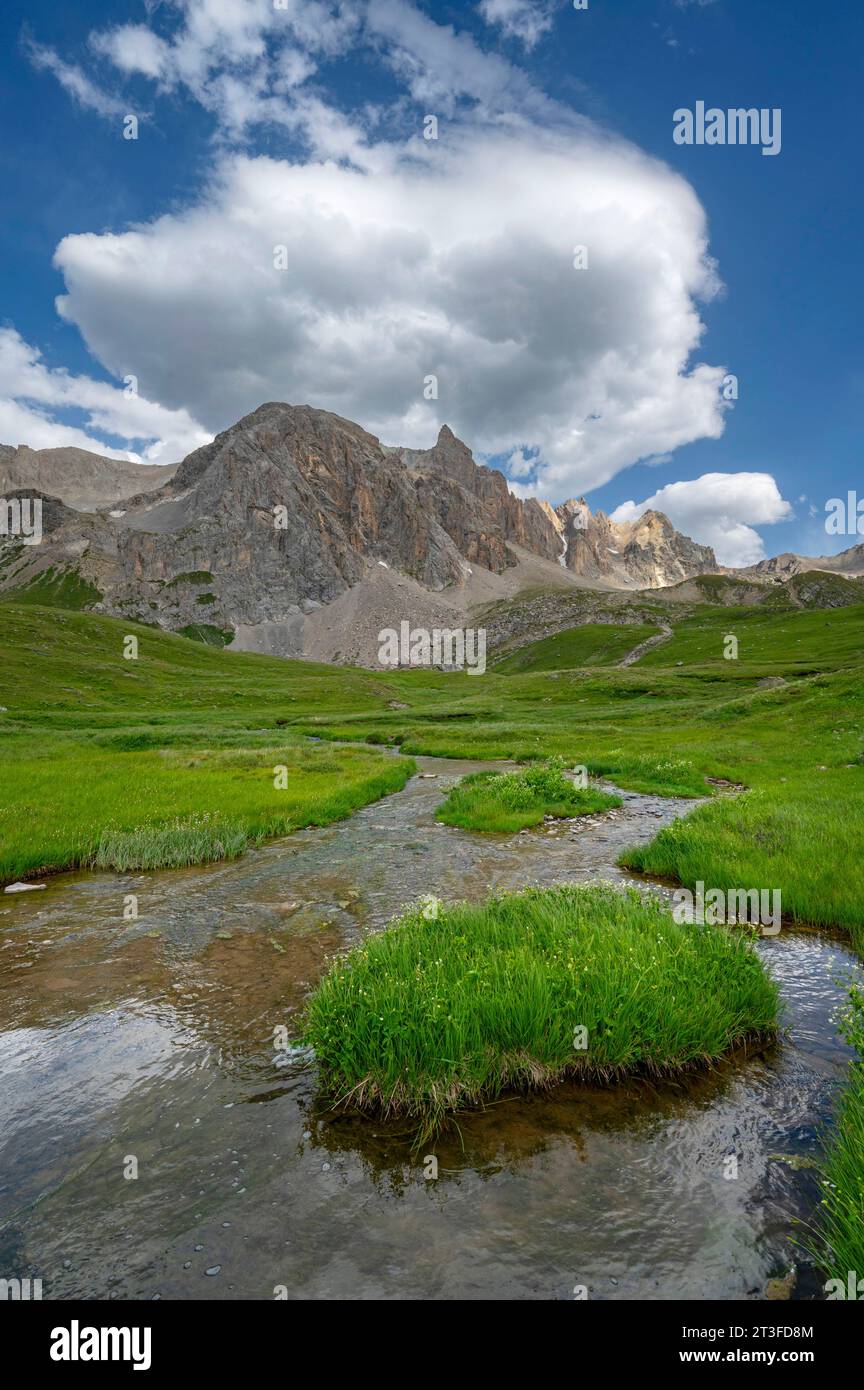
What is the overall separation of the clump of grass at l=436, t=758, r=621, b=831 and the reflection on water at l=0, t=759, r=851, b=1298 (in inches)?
466

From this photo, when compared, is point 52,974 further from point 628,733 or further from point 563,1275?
point 628,733

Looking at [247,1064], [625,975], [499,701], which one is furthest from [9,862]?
[499,701]

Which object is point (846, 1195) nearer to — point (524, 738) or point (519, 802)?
point (519, 802)

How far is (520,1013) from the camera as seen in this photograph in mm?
7379

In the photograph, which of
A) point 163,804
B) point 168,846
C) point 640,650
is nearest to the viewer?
point 168,846

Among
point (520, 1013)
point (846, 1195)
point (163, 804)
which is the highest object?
point (163, 804)

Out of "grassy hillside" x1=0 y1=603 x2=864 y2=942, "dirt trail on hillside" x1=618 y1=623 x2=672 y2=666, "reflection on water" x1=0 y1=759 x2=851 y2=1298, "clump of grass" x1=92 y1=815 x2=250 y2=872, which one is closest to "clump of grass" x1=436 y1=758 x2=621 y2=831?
"grassy hillside" x1=0 y1=603 x2=864 y2=942

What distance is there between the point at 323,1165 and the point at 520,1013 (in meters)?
2.70

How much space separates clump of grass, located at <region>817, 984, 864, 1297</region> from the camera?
173 inches

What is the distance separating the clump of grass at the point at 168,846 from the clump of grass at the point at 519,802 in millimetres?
8146

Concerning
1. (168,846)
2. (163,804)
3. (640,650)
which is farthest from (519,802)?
(640,650)

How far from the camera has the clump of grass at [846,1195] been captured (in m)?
4.38

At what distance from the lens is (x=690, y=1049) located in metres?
7.40

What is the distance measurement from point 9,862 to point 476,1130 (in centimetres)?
1497
